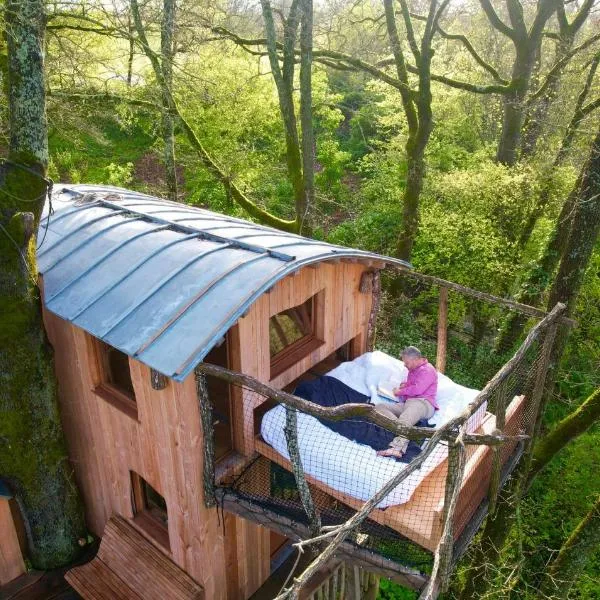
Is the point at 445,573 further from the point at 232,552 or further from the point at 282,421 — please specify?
the point at 232,552

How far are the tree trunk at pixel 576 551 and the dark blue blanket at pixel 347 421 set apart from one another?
3.83m

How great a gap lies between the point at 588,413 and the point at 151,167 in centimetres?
2791

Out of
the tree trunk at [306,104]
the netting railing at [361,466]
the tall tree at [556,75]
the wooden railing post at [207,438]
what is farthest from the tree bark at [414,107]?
the wooden railing post at [207,438]

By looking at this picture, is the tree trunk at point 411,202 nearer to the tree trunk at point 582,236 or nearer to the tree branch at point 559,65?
the tree branch at point 559,65

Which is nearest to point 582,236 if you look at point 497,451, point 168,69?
point 497,451

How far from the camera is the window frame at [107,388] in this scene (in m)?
6.94

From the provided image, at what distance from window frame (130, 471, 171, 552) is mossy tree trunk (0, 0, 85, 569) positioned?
116 centimetres

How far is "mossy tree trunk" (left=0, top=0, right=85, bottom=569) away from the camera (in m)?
6.14

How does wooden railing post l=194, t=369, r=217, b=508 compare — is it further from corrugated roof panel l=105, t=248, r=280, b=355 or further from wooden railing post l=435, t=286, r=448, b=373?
wooden railing post l=435, t=286, r=448, b=373

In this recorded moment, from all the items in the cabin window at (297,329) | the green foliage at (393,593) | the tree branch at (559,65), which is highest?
the tree branch at (559,65)

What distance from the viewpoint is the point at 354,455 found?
591 cm

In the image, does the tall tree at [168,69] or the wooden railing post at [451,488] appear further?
the tall tree at [168,69]

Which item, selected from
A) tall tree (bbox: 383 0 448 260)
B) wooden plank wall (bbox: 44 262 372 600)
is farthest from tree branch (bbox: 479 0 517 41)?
wooden plank wall (bbox: 44 262 372 600)

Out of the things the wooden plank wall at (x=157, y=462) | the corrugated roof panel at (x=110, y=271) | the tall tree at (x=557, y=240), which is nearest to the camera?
the wooden plank wall at (x=157, y=462)
